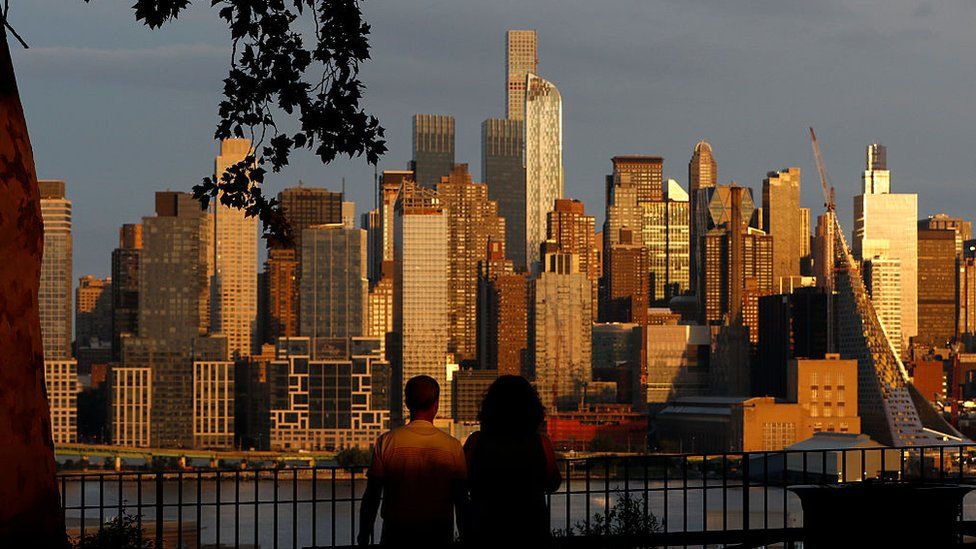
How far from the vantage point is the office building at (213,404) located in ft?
490

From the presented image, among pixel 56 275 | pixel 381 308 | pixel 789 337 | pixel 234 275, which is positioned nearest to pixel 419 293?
pixel 381 308

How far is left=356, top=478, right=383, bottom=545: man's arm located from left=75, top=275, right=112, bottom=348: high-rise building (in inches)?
7126

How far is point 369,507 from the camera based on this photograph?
7727 millimetres

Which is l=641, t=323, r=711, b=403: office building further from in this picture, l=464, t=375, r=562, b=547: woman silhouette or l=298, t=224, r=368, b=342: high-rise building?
l=464, t=375, r=562, b=547: woman silhouette

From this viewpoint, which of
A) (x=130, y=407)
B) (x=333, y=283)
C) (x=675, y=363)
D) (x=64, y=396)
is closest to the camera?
(x=130, y=407)

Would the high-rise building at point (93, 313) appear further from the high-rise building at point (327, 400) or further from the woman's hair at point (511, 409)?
the woman's hair at point (511, 409)

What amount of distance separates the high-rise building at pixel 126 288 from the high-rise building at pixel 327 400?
2399 centimetres

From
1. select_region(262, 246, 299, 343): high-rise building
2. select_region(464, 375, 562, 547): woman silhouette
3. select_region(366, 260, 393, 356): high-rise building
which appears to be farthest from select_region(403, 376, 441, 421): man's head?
select_region(262, 246, 299, 343): high-rise building

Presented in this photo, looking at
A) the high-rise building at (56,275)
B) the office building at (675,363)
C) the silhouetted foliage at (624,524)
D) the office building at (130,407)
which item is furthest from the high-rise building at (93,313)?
the silhouetted foliage at (624,524)

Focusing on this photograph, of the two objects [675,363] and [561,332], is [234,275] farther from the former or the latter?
[675,363]

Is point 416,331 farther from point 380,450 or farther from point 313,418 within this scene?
point 380,450

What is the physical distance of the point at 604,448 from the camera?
138 meters

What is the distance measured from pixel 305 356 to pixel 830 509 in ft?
487

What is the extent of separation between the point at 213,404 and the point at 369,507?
5772 inches
